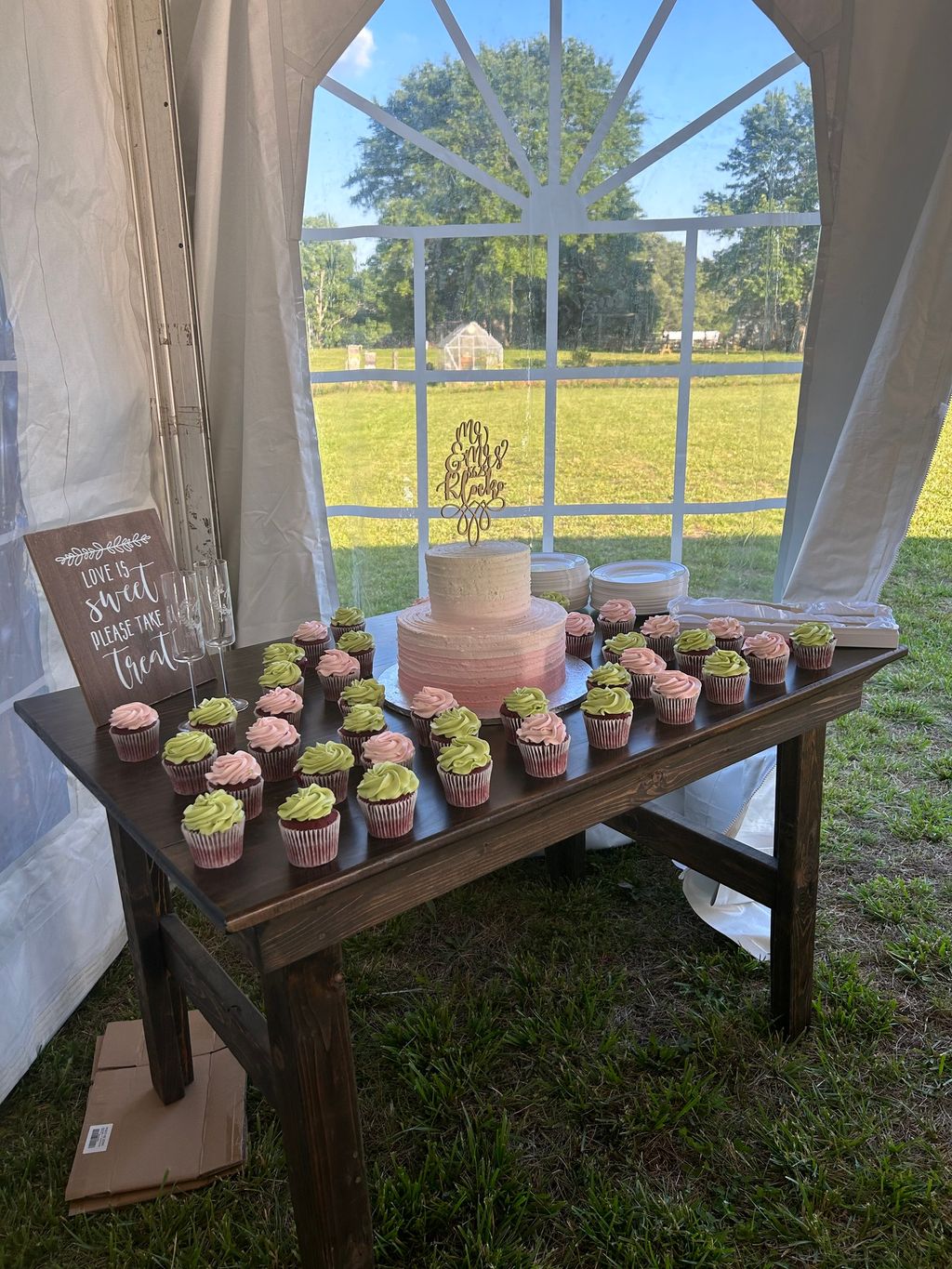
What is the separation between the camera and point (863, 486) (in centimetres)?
235

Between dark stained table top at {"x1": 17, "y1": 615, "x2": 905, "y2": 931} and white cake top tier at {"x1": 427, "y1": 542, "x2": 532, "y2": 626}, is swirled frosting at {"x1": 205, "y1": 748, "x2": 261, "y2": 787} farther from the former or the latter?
white cake top tier at {"x1": 427, "y1": 542, "x2": 532, "y2": 626}

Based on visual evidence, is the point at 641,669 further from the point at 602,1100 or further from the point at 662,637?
the point at 602,1100

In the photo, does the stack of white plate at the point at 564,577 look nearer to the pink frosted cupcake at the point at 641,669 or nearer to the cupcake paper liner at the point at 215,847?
the pink frosted cupcake at the point at 641,669

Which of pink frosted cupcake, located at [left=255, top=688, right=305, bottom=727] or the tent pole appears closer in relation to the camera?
pink frosted cupcake, located at [left=255, top=688, right=305, bottom=727]

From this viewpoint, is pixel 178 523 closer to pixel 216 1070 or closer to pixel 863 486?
pixel 216 1070

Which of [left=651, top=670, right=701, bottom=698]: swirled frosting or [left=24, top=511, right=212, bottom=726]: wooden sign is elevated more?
[left=24, top=511, right=212, bottom=726]: wooden sign

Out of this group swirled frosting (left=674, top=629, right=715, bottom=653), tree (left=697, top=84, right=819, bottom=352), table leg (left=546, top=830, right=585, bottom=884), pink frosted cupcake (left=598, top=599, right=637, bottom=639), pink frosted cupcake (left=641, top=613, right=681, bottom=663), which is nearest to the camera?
swirled frosting (left=674, top=629, right=715, bottom=653)

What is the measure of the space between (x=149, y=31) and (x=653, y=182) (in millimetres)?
1282

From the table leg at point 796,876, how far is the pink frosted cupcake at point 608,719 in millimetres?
568

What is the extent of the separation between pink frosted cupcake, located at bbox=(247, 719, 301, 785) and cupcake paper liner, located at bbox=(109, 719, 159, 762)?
0.65 ft

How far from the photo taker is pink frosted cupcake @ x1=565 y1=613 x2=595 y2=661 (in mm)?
1946

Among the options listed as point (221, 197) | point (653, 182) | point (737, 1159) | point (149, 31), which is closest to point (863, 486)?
point (653, 182)

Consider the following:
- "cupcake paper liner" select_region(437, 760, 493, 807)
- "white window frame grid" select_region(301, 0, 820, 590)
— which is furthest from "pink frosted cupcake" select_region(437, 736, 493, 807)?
"white window frame grid" select_region(301, 0, 820, 590)

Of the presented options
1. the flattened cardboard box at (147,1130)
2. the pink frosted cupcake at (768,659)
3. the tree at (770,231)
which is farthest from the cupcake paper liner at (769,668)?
the flattened cardboard box at (147,1130)
